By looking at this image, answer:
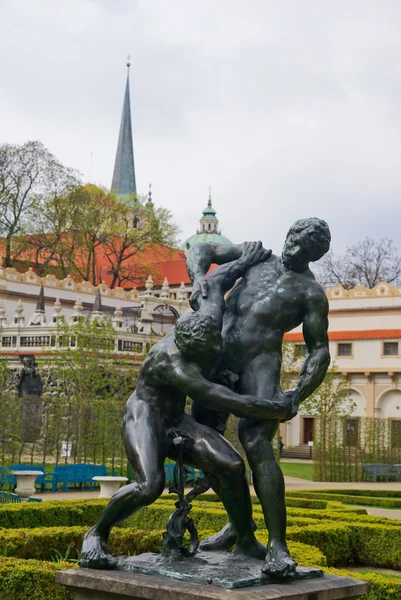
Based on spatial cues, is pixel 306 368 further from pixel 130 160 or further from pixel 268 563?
pixel 130 160

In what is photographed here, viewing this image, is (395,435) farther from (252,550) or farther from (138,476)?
(138,476)

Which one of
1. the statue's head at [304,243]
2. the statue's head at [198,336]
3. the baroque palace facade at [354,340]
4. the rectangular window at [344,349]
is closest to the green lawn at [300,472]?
the baroque palace facade at [354,340]

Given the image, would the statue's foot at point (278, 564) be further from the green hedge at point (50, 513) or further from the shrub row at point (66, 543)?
the green hedge at point (50, 513)

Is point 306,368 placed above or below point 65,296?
below

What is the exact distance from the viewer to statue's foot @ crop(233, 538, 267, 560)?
18.0 ft

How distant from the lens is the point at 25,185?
54.0 metres

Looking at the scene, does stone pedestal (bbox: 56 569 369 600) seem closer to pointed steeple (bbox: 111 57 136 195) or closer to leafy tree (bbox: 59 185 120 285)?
leafy tree (bbox: 59 185 120 285)

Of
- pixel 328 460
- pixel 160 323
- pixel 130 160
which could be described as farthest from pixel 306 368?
pixel 130 160

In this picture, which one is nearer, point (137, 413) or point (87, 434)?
point (137, 413)

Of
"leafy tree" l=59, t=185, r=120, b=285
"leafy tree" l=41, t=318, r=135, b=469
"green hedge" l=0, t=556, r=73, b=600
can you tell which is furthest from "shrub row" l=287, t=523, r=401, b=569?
"leafy tree" l=59, t=185, r=120, b=285

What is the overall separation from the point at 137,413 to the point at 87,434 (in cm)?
1867

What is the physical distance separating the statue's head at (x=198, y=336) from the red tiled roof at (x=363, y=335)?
38295mm

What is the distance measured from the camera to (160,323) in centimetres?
5241

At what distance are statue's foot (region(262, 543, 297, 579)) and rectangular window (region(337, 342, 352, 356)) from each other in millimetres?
40623
